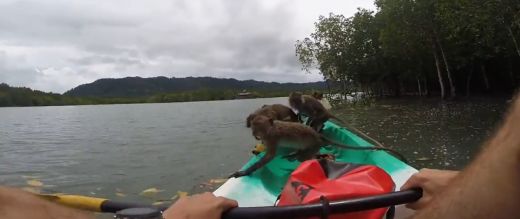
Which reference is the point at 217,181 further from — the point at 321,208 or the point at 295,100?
the point at 321,208

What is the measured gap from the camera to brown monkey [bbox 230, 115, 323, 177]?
22.5ft

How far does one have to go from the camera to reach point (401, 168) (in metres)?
5.43

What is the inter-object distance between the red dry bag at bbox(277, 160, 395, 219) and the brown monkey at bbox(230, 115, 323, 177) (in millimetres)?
3438

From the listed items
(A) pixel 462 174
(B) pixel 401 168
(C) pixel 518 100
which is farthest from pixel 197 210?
(B) pixel 401 168

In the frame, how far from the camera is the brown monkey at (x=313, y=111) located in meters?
10.3

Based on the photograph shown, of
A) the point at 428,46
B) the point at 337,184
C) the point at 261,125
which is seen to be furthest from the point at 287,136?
the point at 428,46

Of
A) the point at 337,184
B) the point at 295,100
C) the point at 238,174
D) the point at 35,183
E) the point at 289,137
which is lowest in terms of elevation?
the point at 35,183

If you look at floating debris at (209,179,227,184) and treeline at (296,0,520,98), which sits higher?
treeline at (296,0,520,98)

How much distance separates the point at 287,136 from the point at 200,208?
5.23 m

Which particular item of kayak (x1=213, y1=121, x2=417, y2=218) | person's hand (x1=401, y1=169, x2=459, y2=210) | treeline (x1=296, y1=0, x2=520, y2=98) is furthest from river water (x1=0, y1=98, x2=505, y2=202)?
treeline (x1=296, y1=0, x2=520, y2=98)

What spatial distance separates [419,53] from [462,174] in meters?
45.9

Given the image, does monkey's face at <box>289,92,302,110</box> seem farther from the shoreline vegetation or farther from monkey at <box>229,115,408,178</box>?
the shoreline vegetation

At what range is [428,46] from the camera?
138ft

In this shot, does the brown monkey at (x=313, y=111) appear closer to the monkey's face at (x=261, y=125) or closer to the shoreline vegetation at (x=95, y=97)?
the monkey's face at (x=261, y=125)
